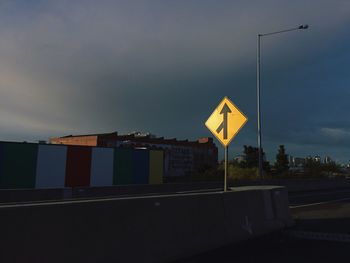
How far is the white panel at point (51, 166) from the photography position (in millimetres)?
29078

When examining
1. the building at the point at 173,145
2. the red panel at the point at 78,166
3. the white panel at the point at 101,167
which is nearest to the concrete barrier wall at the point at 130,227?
the red panel at the point at 78,166

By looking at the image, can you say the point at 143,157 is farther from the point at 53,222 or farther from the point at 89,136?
the point at 89,136

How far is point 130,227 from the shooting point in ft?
23.6

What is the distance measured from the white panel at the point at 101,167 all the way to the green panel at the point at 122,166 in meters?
0.35

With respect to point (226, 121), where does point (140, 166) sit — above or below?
above

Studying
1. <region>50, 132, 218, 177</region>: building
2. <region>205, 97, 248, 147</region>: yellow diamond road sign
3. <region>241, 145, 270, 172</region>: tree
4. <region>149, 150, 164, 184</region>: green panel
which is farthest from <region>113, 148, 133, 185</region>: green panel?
<region>50, 132, 218, 177</region>: building

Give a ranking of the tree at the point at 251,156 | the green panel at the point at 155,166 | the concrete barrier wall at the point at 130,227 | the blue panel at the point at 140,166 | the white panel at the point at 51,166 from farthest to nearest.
Answer: the tree at the point at 251,156 → the green panel at the point at 155,166 → the blue panel at the point at 140,166 → the white panel at the point at 51,166 → the concrete barrier wall at the point at 130,227

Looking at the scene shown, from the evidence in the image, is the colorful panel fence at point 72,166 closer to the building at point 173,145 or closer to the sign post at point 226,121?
the sign post at point 226,121

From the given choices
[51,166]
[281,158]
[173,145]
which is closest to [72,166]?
[51,166]

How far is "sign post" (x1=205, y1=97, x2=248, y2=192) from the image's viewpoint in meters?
11.7

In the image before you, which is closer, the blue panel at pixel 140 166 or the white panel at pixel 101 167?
the white panel at pixel 101 167

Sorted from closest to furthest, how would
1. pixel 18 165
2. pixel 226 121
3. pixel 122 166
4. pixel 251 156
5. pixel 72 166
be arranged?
pixel 226 121
pixel 18 165
pixel 72 166
pixel 122 166
pixel 251 156

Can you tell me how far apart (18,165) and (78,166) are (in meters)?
4.59

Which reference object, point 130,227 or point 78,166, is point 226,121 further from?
point 78,166
